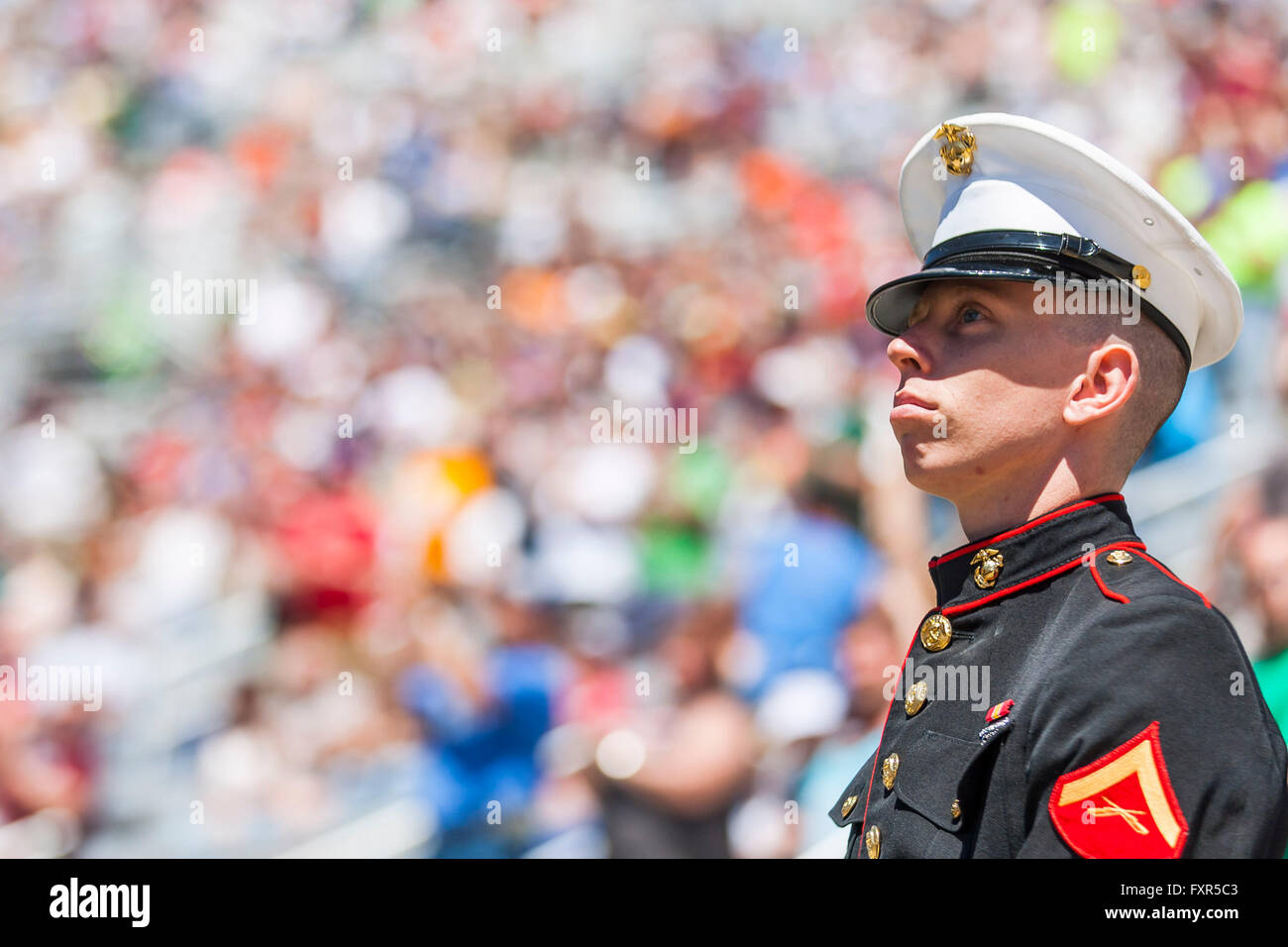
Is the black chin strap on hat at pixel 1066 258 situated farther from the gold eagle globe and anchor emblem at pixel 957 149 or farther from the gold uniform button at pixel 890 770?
the gold uniform button at pixel 890 770

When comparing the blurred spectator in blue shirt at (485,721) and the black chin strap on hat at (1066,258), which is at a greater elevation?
the black chin strap on hat at (1066,258)

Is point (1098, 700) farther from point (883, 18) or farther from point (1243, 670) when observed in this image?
point (883, 18)

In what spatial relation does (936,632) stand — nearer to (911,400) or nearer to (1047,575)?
(1047,575)

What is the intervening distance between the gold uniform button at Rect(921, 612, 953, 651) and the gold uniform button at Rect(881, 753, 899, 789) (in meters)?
0.15

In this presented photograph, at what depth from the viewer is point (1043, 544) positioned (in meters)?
1.48

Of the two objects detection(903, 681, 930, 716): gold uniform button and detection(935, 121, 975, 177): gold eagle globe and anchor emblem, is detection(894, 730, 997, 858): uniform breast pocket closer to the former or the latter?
detection(903, 681, 930, 716): gold uniform button

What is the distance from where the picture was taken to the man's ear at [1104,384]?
1461mm

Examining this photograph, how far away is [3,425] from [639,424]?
8.52 ft

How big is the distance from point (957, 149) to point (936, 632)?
64cm

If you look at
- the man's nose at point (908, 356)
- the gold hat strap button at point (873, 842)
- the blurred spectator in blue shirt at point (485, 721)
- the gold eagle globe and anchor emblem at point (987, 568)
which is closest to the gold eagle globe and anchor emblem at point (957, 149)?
the man's nose at point (908, 356)

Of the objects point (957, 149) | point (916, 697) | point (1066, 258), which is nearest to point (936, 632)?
point (916, 697)

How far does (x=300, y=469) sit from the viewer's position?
4.74 m

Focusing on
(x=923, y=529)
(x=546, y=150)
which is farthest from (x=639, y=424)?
(x=546, y=150)

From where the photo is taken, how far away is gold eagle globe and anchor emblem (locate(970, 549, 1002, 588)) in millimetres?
1511
